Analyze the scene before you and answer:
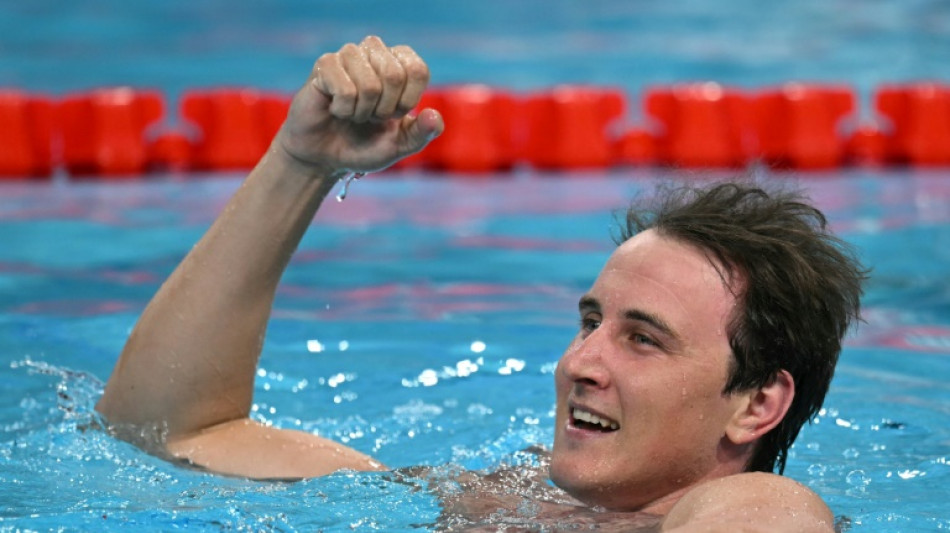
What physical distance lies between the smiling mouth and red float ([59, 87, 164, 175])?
7.73 meters

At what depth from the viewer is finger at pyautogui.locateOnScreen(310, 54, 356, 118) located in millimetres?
2408

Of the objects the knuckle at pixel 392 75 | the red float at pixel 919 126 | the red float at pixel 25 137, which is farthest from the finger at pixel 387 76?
the red float at pixel 919 126

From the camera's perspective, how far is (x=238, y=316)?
269cm

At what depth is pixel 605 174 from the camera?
30.7 feet

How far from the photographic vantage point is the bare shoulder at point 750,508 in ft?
6.31

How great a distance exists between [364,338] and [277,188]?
2.06 m

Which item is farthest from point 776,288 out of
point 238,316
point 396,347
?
point 396,347

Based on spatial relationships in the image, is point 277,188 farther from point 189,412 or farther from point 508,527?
point 508,527

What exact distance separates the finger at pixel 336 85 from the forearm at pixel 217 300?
0.22m

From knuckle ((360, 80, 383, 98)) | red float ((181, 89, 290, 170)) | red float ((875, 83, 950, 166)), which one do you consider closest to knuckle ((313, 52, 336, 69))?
knuckle ((360, 80, 383, 98))

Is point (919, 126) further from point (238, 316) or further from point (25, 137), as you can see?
point (238, 316)

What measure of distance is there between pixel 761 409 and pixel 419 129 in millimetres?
837

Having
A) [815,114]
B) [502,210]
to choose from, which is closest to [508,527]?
[502,210]

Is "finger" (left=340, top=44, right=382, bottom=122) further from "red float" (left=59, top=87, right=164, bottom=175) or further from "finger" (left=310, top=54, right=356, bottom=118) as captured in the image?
"red float" (left=59, top=87, right=164, bottom=175)
